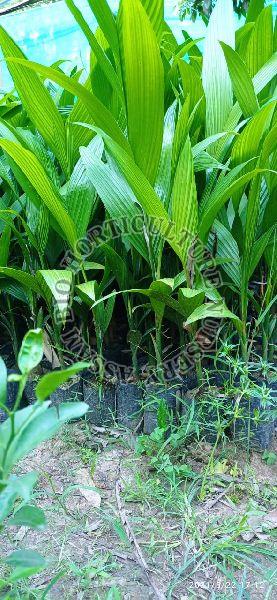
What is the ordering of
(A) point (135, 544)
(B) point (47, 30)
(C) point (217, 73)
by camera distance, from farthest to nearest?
1. (B) point (47, 30)
2. (C) point (217, 73)
3. (A) point (135, 544)

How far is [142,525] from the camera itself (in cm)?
109

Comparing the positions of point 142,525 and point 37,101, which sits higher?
point 37,101

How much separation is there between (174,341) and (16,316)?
1.42 feet

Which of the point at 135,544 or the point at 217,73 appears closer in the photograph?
the point at 135,544

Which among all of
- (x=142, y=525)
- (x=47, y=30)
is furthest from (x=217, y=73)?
(x=47, y=30)

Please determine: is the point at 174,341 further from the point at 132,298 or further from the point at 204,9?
the point at 204,9

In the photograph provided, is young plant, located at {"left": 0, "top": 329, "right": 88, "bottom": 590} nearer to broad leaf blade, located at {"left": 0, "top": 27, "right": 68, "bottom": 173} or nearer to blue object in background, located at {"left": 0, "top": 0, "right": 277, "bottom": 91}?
broad leaf blade, located at {"left": 0, "top": 27, "right": 68, "bottom": 173}

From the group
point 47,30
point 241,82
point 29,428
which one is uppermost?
point 47,30

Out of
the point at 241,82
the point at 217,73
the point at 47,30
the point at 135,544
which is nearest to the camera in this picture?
the point at 135,544

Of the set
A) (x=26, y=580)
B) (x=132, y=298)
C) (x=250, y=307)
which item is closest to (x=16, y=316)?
(x=132, y=298)

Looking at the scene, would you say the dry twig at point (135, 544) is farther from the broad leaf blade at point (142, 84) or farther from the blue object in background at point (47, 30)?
the blue object in background at point (47, 30)

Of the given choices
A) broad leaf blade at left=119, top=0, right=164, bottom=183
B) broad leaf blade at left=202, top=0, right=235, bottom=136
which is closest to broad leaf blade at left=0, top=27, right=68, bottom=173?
broad leaf blade at left=119, top=0, right=164, bottom=183

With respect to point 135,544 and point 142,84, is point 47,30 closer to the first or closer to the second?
point 142,84

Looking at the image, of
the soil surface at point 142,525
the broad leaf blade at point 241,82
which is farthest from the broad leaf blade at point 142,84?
the soil surface at point 142,525
